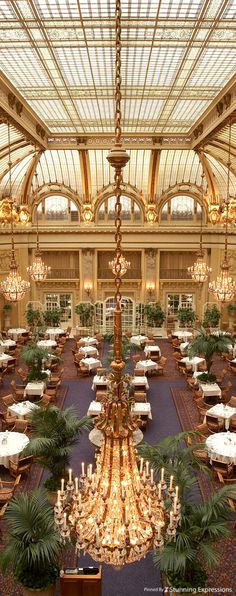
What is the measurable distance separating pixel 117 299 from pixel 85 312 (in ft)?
61.2

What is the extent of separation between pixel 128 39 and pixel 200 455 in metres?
8.81

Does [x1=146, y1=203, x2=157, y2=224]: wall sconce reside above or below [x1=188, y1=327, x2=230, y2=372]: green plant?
above

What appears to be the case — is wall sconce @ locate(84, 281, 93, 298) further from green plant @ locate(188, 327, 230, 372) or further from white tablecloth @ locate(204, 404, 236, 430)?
white tablecloth @ locate(204, 404, 236, 430)

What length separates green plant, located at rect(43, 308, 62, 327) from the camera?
22.3m

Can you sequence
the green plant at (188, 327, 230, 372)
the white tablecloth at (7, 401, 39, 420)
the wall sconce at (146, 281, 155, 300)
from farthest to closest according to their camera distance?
1. the wall sconce at (146, 281, 155, 300)
2. the green plant at (188, 327, 230, 372)
3. the white tablecloth at (7, 401, 39, 420)

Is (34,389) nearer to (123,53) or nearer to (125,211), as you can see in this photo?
(123,53)

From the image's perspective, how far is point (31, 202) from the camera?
2291 centimetres

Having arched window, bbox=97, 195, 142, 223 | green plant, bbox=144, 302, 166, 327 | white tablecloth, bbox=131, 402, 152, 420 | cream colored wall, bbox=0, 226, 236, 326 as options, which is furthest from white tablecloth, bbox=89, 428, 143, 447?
arched window, bbox=97, 195, 142, 223

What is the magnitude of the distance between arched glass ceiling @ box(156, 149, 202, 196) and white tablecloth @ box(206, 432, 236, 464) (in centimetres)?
1305

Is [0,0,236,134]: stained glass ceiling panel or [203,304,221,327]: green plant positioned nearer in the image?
[0,0,236,134]: stained glass ceiling panel

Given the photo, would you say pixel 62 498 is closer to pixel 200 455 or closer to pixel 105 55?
pixel 200 455

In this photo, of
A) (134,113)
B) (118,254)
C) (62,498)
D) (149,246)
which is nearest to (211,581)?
(62,498)

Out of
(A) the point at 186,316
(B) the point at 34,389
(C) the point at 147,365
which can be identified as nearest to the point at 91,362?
(C) the point at 147,365

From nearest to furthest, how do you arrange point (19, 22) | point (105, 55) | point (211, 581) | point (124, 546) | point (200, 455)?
point (124, 546), point (211, 581), point (19, 22), point (105, 55), point (200, 455)
